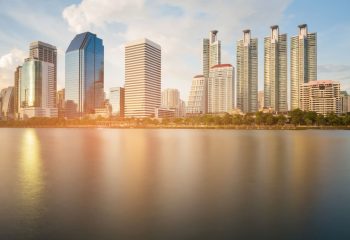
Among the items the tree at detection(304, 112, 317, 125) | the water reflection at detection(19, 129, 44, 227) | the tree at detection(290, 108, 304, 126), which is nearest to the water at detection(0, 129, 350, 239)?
the water reflection at detection(19, 129, 44, 227)

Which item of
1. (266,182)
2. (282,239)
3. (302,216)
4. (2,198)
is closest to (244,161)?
(266,182)

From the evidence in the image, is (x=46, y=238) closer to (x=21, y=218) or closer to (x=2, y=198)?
(x=21, y=218)

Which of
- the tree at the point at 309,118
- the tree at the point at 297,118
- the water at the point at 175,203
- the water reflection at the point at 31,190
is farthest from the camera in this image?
the tree at the point at 297,118

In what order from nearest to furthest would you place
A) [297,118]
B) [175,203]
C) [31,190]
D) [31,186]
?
[175,203] < [31,190] < [31,186] < [297,118]

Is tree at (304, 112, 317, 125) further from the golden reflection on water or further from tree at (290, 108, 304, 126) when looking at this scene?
the golden reflection on water

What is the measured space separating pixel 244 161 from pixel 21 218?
26.7 m

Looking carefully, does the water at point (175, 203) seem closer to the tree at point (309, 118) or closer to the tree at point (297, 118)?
the tree at point (297, 118)

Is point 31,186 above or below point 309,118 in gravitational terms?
below

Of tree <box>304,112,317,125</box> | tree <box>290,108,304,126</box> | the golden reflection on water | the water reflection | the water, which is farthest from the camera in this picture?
tree <box>290,108,304,126</box>

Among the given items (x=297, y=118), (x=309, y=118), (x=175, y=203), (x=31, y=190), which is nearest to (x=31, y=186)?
(x=31, y=190)

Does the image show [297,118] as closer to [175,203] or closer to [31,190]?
[175,203]

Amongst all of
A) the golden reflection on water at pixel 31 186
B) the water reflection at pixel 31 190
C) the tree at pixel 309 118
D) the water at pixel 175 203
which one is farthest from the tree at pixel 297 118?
the water reflection at pixel 31 190

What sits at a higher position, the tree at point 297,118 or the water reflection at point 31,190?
the tree at point 297,118

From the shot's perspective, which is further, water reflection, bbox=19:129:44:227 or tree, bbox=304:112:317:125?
tree, bbox=304:112:317:125
